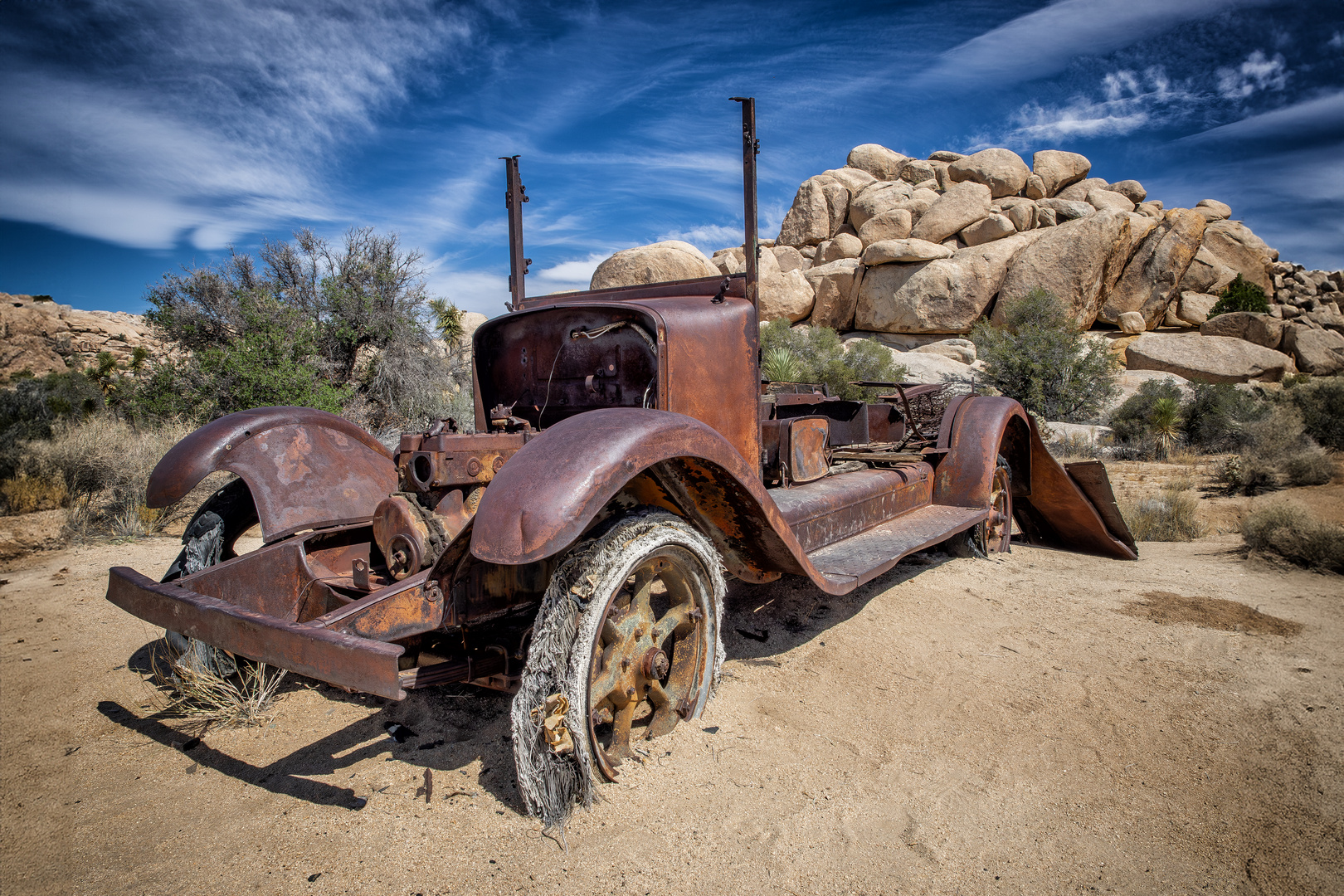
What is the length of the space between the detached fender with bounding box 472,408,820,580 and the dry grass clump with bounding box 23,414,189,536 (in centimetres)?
623

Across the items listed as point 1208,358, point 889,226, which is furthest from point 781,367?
point 889,226

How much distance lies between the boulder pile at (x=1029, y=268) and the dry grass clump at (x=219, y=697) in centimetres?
1625

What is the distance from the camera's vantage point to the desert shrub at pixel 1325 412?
9.77 meters

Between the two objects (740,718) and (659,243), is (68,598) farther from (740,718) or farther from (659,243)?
(659,243)

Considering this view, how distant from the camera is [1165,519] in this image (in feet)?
21.0

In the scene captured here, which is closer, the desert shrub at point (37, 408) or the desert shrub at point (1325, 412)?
the desert shrub at point (37, 408)

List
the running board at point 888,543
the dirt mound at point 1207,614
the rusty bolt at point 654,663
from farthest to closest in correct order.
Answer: the dirt mound at point 1207,614 < the running board at point 888,543 < the rusty bolt at point 654,663

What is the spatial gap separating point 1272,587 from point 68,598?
783cm

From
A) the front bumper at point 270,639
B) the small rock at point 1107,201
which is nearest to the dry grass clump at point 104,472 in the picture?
the front bumper at point 270,639

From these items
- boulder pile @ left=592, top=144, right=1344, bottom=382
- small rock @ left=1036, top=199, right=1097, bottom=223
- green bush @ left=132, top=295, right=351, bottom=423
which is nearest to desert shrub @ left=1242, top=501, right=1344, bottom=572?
green bush @ left=132, top=295, right=351, bottom=423

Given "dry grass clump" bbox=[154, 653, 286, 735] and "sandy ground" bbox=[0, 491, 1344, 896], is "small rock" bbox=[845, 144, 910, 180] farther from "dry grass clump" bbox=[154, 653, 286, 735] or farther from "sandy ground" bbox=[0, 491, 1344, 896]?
"dry grass clump" bbox=[154, 653, 286, 735]

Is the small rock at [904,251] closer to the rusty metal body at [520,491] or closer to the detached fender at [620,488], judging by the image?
the rusty metal body at [520,491]

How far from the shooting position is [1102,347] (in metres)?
16.8

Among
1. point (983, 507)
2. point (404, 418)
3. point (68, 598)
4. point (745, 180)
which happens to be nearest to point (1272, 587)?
point (983, 507)
